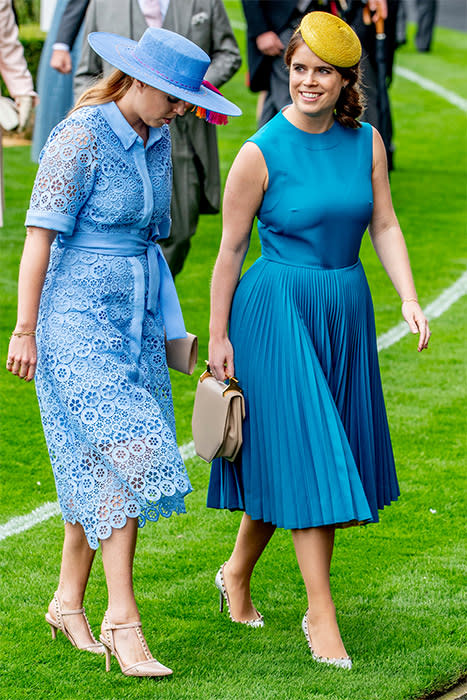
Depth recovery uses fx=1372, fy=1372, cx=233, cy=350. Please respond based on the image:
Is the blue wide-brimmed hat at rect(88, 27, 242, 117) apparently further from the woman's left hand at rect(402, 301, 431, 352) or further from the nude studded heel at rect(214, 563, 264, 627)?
the nude studded heel at rect(214, 563, 264, 627)

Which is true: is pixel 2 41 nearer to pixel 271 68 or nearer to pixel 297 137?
pixel 271 68

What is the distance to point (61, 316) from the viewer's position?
4488 millimetres

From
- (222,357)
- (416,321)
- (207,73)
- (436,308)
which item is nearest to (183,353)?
(222,357)

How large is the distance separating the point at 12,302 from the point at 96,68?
2.27m

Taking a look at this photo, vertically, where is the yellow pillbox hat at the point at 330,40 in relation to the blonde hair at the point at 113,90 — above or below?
above

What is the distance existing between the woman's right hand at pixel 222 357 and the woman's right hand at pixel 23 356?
26.0 inches

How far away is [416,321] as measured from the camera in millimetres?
4746

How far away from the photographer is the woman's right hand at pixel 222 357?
15.7ft

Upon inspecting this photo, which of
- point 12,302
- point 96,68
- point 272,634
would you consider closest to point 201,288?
point 12,302

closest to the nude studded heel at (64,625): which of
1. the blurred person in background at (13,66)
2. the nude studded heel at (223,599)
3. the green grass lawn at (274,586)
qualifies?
the green grass lawn at (274,586)

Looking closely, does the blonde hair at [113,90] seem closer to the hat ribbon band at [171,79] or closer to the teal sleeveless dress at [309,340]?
the hat ribbon band at [171,79]

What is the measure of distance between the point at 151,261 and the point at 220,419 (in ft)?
1.92

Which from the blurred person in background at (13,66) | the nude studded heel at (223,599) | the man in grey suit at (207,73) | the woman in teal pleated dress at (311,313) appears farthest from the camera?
the blurred person in background at (13,66)

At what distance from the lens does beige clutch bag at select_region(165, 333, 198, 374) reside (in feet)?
15.8
